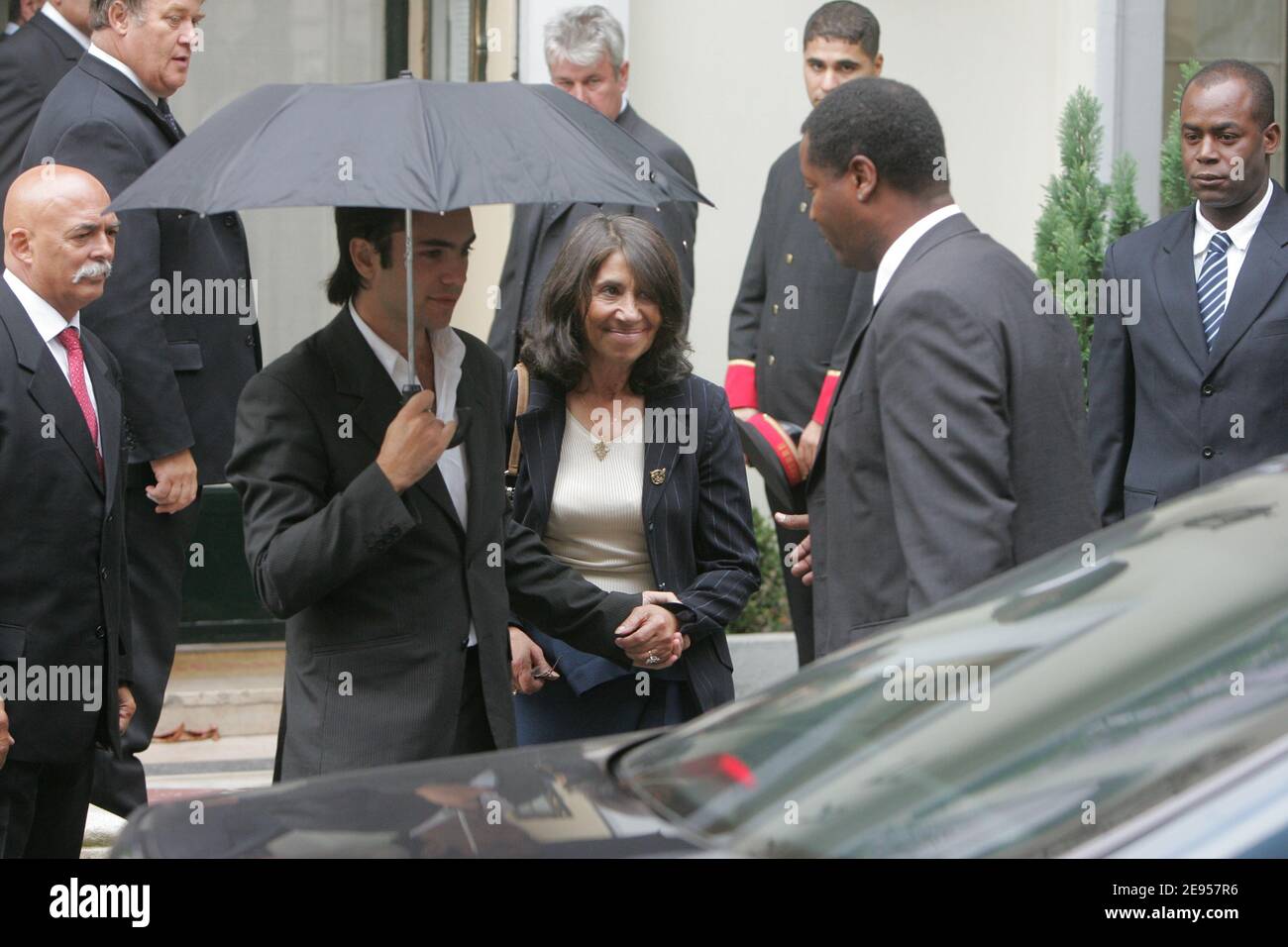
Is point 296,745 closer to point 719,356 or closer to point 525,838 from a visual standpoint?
point 525,838

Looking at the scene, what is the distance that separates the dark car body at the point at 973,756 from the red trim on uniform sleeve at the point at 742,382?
13.3ft

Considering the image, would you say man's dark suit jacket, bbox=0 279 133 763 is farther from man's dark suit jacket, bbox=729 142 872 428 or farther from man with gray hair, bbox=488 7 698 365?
man's dark suit jacket, bbox=729 142 872 428

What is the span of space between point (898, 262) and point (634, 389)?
122 centimetres

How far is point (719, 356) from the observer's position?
8625mm

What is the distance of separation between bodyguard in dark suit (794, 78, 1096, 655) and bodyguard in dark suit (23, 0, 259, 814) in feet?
7.37

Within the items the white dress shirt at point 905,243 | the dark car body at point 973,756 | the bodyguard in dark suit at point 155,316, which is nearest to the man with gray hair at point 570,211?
the bodyguard in dark suit at point 155,316

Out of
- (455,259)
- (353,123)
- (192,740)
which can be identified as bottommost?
(192,740)

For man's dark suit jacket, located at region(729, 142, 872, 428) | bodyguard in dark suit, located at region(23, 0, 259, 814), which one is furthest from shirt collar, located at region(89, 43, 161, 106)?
man's dark suit jacket, located at region(729, 142, 872, 428)

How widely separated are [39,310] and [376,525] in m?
1.46

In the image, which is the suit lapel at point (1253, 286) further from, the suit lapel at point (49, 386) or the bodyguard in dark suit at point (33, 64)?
the bodyguard in dark suit at point (33, 64)

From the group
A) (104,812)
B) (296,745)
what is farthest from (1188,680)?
(104,812)

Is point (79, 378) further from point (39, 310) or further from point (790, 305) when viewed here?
point (790, 305)

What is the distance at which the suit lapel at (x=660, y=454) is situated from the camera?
15.5ft

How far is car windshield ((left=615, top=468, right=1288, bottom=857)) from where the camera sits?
226 cm
